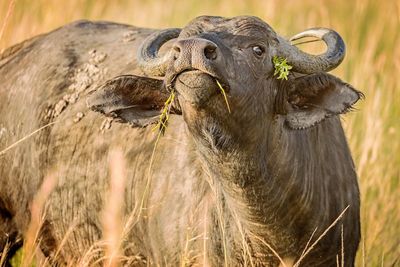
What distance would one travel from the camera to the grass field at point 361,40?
9359 mm

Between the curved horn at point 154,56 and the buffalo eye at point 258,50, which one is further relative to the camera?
the curved horn at point 154,56

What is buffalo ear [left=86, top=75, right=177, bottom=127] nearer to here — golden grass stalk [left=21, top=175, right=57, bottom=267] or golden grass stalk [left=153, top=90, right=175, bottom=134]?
golden grass stalk [left=153, top=90, right=175, bottom=134]

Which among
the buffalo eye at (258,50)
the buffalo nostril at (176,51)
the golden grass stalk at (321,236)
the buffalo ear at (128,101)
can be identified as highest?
the buffalo eye at (258,50)

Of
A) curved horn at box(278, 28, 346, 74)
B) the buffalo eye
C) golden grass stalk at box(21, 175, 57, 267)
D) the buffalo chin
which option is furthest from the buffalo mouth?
golden grass stalk at box(21, 175, 57, 267)

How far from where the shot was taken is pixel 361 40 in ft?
43.0

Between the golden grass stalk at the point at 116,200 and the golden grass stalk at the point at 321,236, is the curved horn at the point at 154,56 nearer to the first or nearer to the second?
the golden grass stalk at the point at 116,200

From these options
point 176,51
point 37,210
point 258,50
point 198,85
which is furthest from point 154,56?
point 37,210

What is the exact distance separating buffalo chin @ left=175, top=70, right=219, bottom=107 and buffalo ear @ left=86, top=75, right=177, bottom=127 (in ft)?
2.30

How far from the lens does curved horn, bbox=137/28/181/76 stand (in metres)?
6.96

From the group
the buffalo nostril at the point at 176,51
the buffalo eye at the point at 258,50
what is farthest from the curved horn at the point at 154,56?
the buffalo eye at the point at 258,50

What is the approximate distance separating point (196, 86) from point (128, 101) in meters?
0.98

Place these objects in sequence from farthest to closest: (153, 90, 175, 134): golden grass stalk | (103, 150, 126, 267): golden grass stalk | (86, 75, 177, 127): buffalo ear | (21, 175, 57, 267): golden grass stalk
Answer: (21, 175, 57, 267): golden grass stalk < (103, 150, 126, 267): golden grass stalk < (86, 75, 177, 127): buffalo ear < (153, 90, 175, 134): golden grass stalk

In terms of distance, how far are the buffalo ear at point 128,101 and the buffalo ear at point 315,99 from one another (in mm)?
688

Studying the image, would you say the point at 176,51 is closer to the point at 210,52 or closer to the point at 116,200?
the point at 210,52
